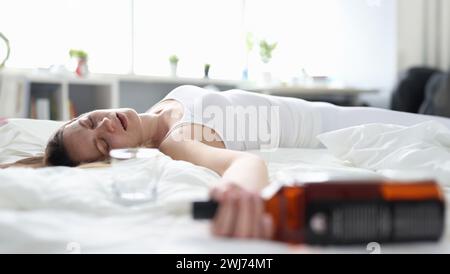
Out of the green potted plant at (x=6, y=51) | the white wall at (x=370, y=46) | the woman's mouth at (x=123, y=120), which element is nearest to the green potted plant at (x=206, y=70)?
the white wall at (x=370, y=46)

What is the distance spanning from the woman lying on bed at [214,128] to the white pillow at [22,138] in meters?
0.19

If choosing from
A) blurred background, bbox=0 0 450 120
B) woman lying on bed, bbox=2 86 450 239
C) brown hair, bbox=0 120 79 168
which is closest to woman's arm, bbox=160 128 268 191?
woman lying on bed, bbox=2 86 450 239

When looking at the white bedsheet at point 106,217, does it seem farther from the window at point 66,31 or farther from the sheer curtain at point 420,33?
the sheer curtain at point 420,33

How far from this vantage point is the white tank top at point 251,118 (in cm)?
130

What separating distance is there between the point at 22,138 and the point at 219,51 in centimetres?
249

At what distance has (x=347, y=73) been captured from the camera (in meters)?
3.75

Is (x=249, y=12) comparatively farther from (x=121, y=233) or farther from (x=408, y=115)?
(x=121, y=233)

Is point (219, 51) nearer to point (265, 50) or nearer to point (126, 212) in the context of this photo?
point (265, 50)

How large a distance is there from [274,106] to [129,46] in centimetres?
218

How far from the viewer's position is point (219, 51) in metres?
3.77

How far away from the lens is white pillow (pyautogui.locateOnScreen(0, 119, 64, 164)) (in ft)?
4.46

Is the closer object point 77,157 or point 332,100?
point 77,157
